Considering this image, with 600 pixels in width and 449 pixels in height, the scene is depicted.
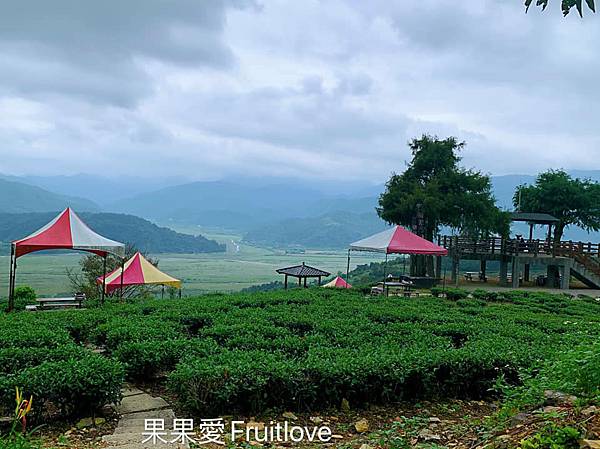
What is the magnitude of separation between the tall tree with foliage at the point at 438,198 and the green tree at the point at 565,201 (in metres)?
6.87

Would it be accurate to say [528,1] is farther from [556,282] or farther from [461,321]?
[556,282]

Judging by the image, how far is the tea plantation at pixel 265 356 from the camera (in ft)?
14.8

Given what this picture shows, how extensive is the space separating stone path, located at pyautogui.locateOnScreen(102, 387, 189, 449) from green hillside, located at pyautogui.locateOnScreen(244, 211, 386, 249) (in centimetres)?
10085

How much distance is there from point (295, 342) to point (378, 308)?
12.6ft

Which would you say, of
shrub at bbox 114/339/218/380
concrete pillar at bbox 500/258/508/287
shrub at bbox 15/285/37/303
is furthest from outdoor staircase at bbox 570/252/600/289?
shrub at bbox 114/339/218/380

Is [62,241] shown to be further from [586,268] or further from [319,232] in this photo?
[319,232]

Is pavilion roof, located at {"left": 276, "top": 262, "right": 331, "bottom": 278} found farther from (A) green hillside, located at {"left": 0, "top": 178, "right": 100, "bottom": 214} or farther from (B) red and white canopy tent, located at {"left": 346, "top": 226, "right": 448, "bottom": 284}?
(A) green hillside, located at {"left": 0, "top": 178, "right": 100, "bottom": 214}

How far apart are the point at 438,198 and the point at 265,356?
63.5ft

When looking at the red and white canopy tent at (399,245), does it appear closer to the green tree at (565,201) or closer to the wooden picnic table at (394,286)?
the wooden picnic table at (394,286)

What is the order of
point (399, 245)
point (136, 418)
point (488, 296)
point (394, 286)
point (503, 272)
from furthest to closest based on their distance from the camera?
point (503, 272) → point (394, 286) → point (399, 245) → point (488, 296) → point (136, 418)

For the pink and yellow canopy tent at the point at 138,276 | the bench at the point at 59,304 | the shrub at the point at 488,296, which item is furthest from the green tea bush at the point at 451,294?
the bench at the point at 59,304

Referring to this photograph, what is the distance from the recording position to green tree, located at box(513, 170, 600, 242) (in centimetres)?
3019

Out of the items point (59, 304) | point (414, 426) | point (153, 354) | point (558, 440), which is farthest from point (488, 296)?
point (558, 440)

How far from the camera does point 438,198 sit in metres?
23.5
